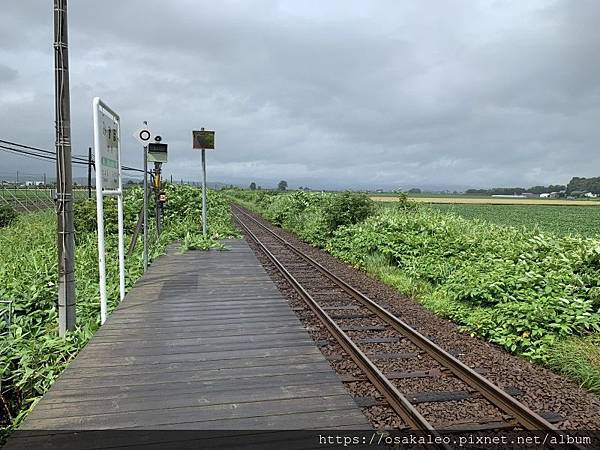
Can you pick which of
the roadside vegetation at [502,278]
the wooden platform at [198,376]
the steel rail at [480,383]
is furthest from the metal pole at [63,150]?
the roadside vegetation at [502,278]

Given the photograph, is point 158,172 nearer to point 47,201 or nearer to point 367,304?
point 367,304

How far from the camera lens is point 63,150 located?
4699 millimetres

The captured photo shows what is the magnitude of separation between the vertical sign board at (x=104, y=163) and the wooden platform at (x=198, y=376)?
2.10 ft

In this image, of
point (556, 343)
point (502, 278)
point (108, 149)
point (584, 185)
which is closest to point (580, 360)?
point (556, 343)

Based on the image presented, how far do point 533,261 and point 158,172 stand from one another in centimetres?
1062

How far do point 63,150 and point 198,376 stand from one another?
9.93 feet

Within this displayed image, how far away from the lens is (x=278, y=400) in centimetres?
296

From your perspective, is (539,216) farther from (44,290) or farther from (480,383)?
(44,290)

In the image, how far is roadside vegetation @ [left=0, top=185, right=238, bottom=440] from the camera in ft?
14.2

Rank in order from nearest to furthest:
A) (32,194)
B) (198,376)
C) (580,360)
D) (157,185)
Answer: (198,376), (580,360), (157,185), (32,194)

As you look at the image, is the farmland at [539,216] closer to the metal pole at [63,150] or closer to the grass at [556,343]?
the grass at [556,343]

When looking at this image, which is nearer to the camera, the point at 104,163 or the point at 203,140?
the point at 104,163

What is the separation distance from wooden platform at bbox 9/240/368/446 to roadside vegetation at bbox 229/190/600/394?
3.10 m

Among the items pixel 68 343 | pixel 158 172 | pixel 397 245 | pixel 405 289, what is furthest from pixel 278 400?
pixel 158 172
